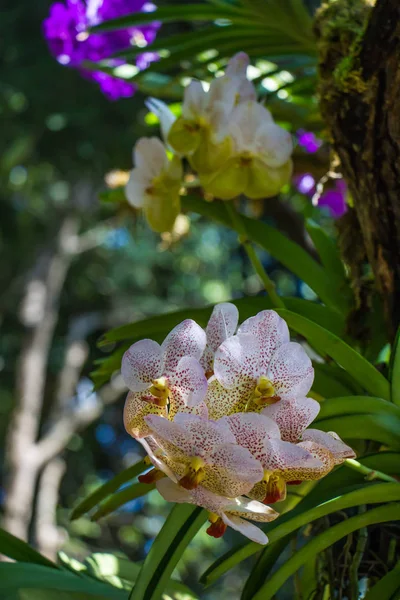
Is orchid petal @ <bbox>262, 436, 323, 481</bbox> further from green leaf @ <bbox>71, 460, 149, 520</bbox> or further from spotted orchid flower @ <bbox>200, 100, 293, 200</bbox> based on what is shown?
spotted orchid flower @ <bbox>200, 100, 293, 200</bbox>

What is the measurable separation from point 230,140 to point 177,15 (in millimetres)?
260

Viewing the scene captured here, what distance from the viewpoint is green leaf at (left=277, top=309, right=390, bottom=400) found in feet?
1.62

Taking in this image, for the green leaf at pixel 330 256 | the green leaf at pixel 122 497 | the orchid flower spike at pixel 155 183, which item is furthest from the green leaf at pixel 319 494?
the orchid flower spike at pixel 155 183

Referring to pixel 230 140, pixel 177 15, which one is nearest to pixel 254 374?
pixel 230 140

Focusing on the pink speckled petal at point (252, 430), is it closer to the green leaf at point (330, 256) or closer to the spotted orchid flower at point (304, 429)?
the spotted orchid flower at point (304, 429)

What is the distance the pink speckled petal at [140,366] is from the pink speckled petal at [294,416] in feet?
0.25

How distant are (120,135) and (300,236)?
5.60ft

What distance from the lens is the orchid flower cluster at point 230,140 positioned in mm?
685

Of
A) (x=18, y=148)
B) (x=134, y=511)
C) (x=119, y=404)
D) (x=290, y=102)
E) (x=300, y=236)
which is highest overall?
(x=290, y=102)

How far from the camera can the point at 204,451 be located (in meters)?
0.38

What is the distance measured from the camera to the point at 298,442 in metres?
0.41

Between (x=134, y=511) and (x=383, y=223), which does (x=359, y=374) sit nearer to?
(x=383, y=223)

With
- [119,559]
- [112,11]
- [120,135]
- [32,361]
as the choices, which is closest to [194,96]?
[119,559]

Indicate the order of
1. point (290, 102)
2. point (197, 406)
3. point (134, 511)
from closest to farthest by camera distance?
point (197, 406)
point (290, 102)
point (134, 511)
